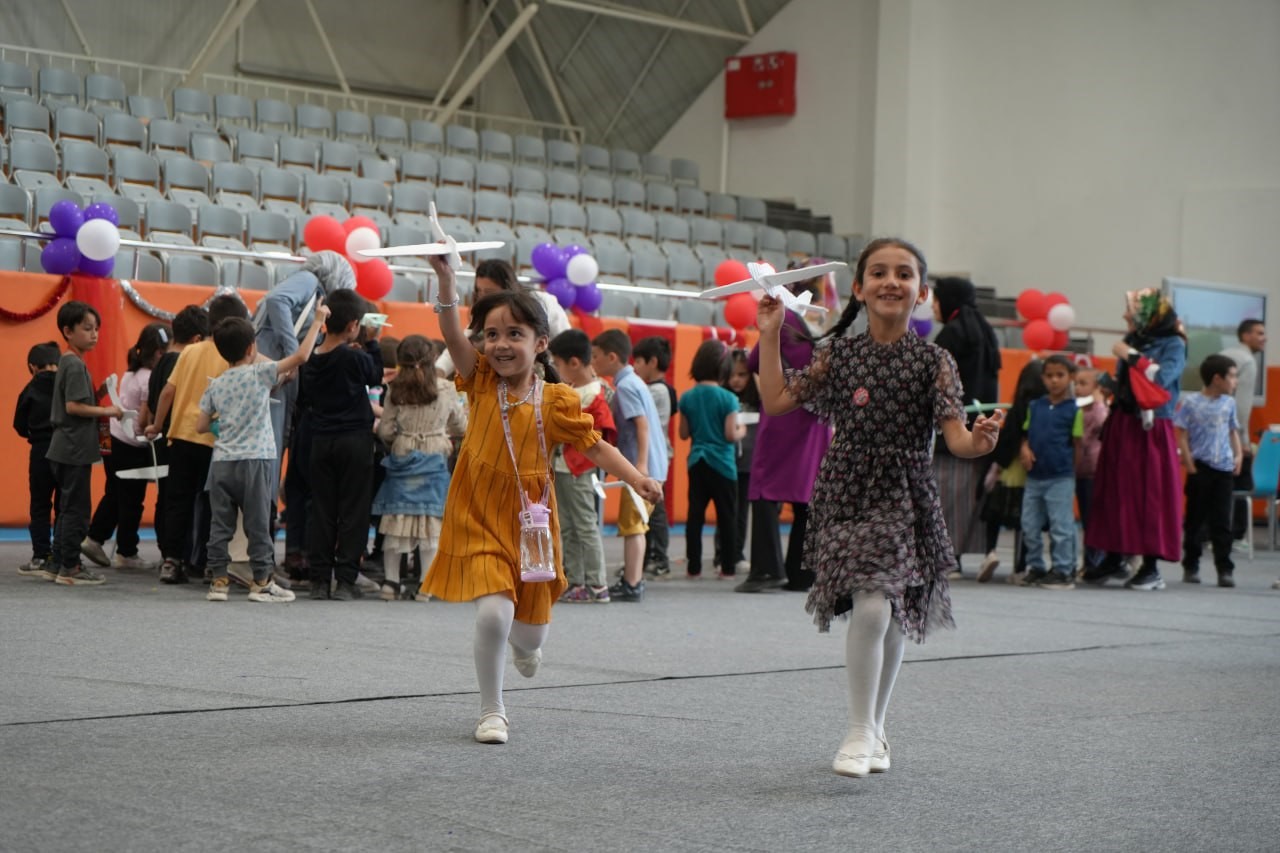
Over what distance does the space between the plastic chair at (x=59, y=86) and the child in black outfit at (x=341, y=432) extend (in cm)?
905

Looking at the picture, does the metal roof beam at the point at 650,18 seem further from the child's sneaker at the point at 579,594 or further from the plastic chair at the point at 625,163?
the child's sneaker at the point at 579,594

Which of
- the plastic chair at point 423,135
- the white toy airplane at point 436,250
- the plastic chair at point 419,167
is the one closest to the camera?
the white toy airplane at point 436,250

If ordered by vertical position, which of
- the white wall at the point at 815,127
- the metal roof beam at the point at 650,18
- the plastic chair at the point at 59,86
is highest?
the metal roof beam at the point at 650,18

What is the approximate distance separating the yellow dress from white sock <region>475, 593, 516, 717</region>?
0.19 ft

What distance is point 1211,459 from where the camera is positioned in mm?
9367

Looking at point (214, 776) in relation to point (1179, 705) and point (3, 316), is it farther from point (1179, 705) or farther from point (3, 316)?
point (3, 316)

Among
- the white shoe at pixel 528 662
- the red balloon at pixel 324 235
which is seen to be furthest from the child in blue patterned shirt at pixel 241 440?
the white shoe at pixel 528 662

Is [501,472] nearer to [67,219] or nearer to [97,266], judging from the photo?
[67,219]

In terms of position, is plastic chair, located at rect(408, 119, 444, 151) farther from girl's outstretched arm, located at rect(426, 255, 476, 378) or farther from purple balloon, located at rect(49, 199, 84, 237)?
girl's outstretched arm, located at rect(426, 255, 476, 378)

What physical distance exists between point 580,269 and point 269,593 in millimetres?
4340

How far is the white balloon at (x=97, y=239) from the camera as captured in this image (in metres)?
8.58

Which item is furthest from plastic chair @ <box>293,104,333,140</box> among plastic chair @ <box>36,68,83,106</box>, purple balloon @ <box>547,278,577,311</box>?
purple balloon @ <box>547,278,577,311</box>

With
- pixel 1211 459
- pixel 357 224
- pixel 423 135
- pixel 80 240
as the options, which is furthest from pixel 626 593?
pixel 423 135

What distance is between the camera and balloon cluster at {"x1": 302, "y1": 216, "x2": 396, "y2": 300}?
29.5 ft
